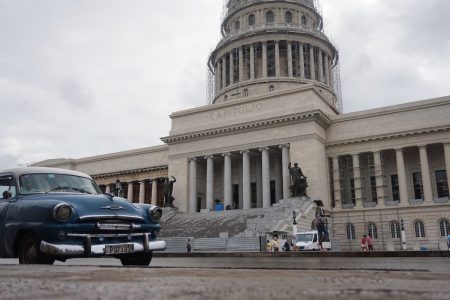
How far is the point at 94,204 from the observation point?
26.7 ft

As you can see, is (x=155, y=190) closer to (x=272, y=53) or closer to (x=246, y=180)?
(x=246, y=180)

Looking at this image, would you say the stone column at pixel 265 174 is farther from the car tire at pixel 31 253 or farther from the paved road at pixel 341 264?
the car tire at pixel 31 253

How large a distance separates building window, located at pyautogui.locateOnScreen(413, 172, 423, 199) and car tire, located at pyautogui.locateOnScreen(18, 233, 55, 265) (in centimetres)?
3932

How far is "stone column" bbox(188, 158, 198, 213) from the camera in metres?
46.4

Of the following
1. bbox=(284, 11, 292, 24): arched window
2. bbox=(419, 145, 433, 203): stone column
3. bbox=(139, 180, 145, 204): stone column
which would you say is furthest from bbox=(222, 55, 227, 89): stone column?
bbox=(419, 145, 433, 203): stone column

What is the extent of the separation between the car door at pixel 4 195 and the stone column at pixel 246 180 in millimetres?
34864

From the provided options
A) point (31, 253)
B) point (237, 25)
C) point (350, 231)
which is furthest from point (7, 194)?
point (237, 25)

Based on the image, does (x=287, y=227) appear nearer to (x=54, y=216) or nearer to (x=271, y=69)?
(x=54, y=216)

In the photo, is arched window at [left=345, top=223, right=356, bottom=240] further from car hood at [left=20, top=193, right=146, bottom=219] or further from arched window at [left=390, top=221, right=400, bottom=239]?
car hood at [left=20, top=193, right=146, bottom=219]

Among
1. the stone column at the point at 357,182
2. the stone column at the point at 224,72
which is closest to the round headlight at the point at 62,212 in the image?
the stone column at the point at 357,182

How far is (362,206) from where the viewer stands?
4184 centimetres

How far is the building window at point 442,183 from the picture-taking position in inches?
1604

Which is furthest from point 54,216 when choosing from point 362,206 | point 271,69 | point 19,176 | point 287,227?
point 271,69

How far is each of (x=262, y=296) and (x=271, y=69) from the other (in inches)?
2373
